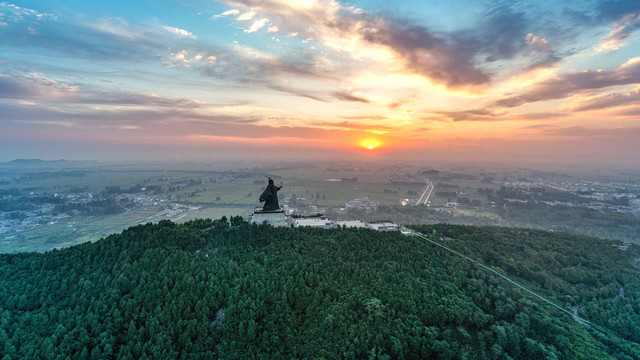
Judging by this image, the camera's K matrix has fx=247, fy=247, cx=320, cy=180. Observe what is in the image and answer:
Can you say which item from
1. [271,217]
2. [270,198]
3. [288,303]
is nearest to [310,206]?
[270,198]

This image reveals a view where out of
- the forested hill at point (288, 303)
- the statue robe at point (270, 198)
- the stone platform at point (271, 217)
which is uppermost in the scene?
the statue robe at point (270, 198)

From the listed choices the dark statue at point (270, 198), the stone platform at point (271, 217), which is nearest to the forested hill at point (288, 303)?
the stone platform at point (271, 217)

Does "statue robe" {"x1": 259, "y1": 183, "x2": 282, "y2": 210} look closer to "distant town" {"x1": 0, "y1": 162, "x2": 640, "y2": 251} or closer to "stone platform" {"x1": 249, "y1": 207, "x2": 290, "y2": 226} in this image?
"stone platform" {"x1": 249, "y1": 207, "x2": 290, "y2": 226}

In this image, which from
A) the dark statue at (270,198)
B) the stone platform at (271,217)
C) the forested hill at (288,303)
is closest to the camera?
the forested hill at (288,303)

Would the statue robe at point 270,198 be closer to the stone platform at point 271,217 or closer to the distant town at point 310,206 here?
the stone platform at point 271,217

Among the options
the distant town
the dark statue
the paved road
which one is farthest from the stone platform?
the paved road

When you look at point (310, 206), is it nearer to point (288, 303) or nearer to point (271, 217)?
point (271, 217)
